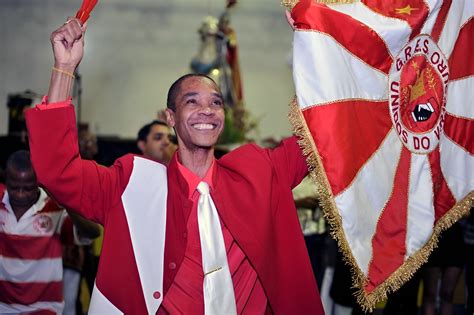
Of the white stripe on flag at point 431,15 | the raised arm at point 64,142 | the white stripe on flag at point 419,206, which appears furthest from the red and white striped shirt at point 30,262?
the white stripe on flag at point 431,15

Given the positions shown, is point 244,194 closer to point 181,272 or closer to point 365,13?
point 181,272

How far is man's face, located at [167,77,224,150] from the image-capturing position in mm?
3801

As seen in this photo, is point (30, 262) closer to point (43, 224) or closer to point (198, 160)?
point (43, 224)

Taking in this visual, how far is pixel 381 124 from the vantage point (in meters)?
3.99

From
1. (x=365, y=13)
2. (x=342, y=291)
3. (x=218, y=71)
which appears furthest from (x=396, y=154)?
(x=218, y=71)

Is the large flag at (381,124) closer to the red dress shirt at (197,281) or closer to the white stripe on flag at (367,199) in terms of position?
the white stripe on flag at (367,199)

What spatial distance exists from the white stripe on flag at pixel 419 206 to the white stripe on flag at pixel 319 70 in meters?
0.46

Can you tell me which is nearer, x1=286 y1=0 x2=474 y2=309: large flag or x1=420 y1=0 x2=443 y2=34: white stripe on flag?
x1=286 y1=0 x2=474 y2=309: large flag

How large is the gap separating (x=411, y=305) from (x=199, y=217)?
14.7 ft

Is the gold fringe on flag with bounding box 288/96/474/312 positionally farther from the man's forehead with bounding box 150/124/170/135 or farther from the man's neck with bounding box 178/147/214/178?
the man's forehead with bounding box 150/124/170/135

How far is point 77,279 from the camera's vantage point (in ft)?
23.0

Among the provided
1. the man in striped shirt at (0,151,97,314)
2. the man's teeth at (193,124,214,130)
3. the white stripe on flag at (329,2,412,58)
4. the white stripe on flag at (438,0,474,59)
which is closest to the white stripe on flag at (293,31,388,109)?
the white stripe on flag at (329,2,412,58)

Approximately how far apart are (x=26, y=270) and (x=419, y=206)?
256 centimetres

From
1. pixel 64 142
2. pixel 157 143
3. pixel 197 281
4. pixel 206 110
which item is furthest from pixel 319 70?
pixel 157 143
